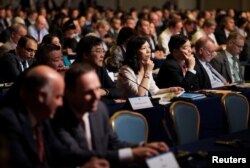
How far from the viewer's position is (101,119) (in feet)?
10.5

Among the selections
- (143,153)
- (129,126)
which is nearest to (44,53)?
(129,126)

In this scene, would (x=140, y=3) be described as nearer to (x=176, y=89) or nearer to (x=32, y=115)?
(x=176, y=89)

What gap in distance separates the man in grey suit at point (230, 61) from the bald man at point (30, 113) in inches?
176

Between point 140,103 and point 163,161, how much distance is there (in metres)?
2.09

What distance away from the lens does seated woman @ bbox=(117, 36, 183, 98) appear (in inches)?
211

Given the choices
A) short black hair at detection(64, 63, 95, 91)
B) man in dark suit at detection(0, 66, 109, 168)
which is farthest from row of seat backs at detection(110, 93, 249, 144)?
man in dark suit at detection(0, 66, 109, 168)

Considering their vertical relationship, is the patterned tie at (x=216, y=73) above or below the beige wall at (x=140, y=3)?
Result: below

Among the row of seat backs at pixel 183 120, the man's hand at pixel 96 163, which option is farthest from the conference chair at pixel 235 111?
the man's hand at pixel 96 163

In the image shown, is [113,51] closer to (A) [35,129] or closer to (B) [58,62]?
(B) [58,62]

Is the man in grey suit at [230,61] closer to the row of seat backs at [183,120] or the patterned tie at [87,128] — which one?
the row of seat backs at [183,120]

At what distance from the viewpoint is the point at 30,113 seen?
2.70 metres

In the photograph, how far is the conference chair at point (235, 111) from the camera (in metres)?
4.75

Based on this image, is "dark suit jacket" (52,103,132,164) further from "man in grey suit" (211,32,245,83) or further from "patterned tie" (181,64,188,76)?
"man in grey suit" (211,32,245,83)

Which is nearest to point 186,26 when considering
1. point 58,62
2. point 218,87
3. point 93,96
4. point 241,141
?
point 218,87
